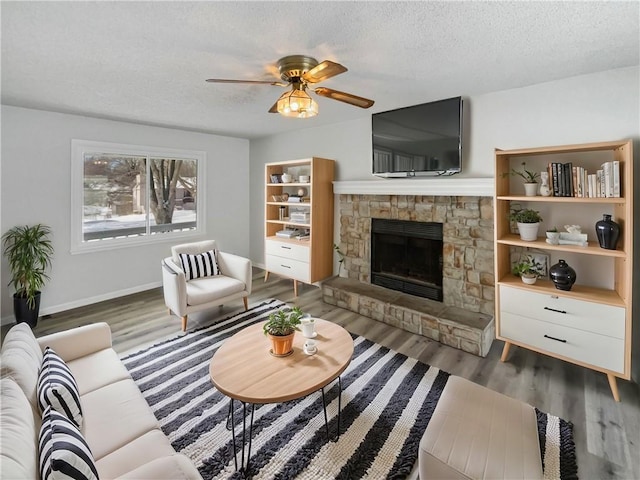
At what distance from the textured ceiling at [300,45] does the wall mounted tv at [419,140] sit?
192mm

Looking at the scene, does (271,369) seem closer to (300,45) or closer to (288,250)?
(300,45)

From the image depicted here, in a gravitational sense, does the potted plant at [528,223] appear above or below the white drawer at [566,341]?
above

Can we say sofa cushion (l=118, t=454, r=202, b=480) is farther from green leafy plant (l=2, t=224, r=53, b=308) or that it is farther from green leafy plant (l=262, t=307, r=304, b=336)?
green leafy plant (l=2, t=224, r=53, b=308)

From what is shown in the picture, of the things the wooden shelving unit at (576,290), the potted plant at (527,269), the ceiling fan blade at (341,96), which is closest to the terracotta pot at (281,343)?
the ceiling fan blade at (341,96)

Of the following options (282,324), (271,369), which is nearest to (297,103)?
(282,324)

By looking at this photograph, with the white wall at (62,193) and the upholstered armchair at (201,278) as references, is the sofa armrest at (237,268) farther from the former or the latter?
the white wall at (62,193)

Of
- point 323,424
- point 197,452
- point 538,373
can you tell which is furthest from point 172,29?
point 538,373

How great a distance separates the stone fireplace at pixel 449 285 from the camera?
3.01 m

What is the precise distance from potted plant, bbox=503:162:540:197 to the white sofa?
2.99 meters

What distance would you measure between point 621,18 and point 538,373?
2.47 m

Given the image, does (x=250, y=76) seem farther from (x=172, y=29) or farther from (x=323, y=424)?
(x=323, y=424)

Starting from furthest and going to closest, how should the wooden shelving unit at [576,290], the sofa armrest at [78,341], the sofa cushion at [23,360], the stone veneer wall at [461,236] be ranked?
the stone veneer wall at [461,236]
the wooden shelving unit at [576,290]
the sofa armrest at [78,341]
the sofa cushion at [23,360]

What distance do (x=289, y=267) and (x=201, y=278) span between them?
4.21 feet

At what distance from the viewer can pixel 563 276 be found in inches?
96.5
